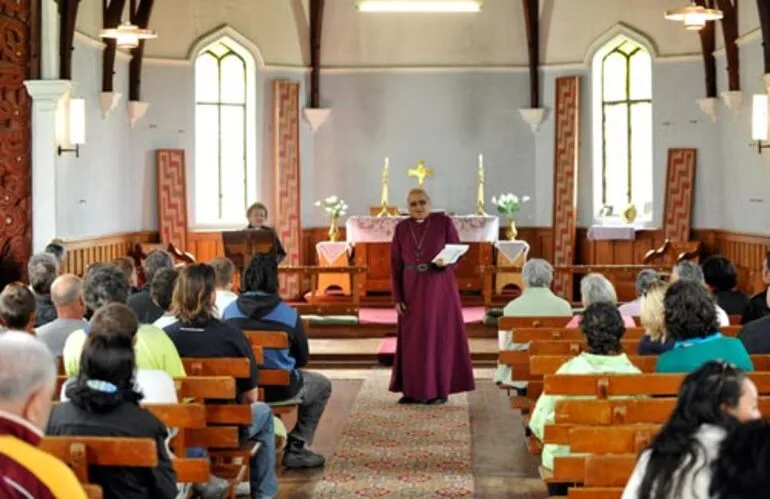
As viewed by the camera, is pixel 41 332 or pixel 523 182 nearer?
pixel 41 332

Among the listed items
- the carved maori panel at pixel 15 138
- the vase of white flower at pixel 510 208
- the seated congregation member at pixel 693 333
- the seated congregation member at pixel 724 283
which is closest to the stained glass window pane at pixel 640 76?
the vase of white flower at pixel 510 208

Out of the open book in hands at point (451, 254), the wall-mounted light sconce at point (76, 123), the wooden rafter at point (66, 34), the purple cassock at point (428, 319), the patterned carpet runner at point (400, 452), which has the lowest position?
the patterned carpet runner at point (400, 452)

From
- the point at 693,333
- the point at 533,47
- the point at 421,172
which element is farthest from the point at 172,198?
the point at 693,333

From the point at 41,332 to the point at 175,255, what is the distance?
8842 millimetres

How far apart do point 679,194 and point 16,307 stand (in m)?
11.2

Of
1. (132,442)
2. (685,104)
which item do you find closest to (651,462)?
(132,442)

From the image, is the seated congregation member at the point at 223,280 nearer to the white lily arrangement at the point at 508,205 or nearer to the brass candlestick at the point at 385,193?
the brass candlestick at the point at 385,193

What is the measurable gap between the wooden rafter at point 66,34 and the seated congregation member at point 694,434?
979 cm

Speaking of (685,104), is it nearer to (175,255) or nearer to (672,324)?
(175,255)

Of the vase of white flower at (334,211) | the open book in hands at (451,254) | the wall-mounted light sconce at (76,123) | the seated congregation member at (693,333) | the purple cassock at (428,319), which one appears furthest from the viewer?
the vase of white flower at (334,211)

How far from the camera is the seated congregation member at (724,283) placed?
7.68m

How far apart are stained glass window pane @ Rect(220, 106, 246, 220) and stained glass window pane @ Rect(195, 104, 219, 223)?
0.10 m

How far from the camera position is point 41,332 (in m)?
6.00

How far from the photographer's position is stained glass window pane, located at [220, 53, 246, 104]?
648 inches
